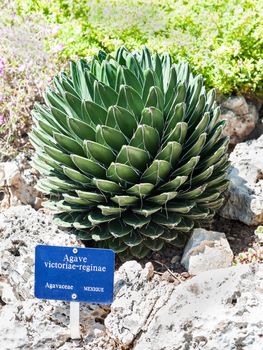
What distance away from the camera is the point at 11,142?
459cm

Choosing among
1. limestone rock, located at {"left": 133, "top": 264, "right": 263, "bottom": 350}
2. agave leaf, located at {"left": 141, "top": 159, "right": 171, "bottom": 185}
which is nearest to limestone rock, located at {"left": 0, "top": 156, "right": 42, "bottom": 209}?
agave leaf, located at {"left": 141, "top": 159, "right": 171, "bottom": 185}

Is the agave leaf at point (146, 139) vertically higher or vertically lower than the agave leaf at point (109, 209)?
higher

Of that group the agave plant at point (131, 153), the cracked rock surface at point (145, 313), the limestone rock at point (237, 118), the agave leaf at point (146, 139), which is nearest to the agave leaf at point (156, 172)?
the agave plant at point (131, 153)

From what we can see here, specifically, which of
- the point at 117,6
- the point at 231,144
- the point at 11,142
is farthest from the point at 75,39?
the point at 231,144

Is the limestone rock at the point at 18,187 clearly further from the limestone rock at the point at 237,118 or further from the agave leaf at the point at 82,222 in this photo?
the limestone rock at the point at 237,118

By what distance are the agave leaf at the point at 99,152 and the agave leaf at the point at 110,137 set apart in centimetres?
4

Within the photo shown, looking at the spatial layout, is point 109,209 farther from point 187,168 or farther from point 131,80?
point 131,80

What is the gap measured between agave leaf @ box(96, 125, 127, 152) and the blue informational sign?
760 mm

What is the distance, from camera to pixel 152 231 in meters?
3.46

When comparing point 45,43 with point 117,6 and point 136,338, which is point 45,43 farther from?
point 136,338

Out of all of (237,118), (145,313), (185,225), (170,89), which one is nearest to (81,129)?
(170,89)

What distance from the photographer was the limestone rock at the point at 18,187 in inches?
159

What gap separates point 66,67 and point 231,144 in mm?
1429

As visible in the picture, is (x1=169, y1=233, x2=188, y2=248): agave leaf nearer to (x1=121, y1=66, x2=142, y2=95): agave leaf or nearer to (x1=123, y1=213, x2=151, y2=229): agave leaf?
(x1=123, y1=213, x2=151, y2=229): agave leaf
